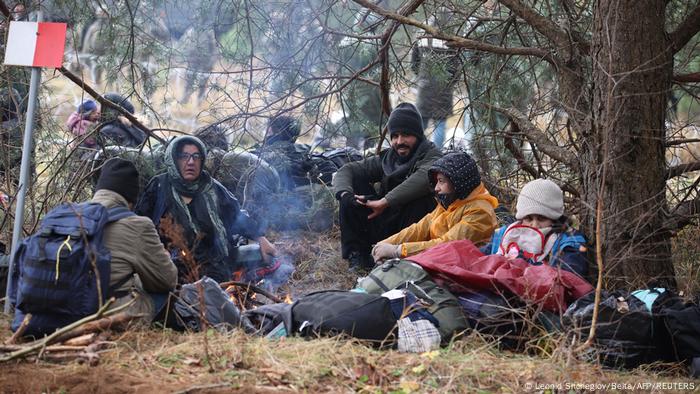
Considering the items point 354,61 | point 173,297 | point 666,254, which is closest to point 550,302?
point 666,254

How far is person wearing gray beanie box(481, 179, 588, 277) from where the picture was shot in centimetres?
527

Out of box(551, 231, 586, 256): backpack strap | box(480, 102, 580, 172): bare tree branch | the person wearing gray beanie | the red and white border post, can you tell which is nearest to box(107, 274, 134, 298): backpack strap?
the red and white border post

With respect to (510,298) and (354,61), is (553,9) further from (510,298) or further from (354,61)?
(510,298)

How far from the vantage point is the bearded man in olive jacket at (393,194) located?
7164 mm

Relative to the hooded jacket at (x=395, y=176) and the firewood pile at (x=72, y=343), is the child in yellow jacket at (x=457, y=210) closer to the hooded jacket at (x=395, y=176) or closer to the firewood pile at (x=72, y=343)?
the hooded jacket at (x=395, y=176)

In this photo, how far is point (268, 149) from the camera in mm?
7992

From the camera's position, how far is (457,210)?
243 inches

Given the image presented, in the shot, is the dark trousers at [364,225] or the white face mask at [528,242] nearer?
the white face mask at [528,242]

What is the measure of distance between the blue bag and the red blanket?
187 centimetres

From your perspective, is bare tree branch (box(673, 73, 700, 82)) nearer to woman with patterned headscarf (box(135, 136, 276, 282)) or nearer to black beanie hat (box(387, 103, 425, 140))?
black beanie hat (box(387, 103, 425, 140))

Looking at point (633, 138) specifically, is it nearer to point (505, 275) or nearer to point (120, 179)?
point (505, 275)

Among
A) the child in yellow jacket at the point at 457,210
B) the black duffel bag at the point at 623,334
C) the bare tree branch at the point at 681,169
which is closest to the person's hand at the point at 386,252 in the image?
the child in yellow jacket at the point at 457,210

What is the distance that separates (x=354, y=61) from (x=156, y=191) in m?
2.99

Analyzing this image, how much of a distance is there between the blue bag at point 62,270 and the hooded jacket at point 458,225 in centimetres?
227
